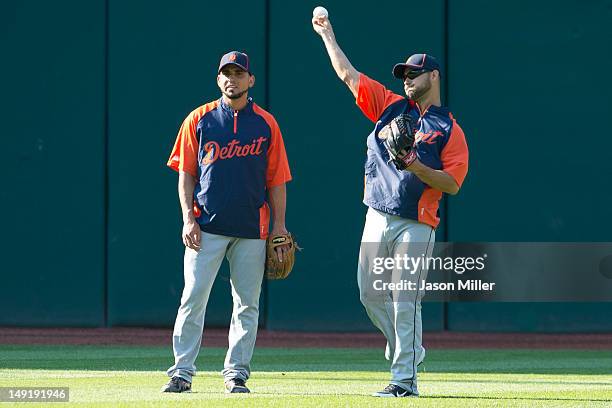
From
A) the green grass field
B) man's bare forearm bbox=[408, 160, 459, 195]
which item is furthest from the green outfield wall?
man's bare forearm bbox=[408, 160, 459, 195]

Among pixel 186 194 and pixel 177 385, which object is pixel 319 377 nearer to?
pixel 177 385

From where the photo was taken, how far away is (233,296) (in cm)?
721

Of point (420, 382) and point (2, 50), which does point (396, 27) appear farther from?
point (420, 382)

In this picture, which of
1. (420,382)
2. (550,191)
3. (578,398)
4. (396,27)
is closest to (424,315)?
(550,191)

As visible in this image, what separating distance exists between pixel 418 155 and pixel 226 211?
3.77 ft

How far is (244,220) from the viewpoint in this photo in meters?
7.22

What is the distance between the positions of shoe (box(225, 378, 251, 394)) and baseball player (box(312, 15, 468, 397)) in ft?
2.56

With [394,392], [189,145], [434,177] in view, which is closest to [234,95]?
[189,145]

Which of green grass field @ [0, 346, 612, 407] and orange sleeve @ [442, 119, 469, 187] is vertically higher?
orange sleeve @ [442, 119, 469, 187]

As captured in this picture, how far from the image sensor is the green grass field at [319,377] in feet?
22.2

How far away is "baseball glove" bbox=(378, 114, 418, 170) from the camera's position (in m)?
6.70

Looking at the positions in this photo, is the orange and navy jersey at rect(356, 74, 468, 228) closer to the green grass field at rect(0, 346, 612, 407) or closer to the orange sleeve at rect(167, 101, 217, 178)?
the orange sleeve at rect(167, 101, 217, 178)

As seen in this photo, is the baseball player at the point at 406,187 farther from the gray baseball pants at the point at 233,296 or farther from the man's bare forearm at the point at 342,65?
the gray baseball pants at the point at 233,296

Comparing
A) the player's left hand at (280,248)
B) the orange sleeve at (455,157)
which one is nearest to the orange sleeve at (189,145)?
the player's left hand at (280,248)
